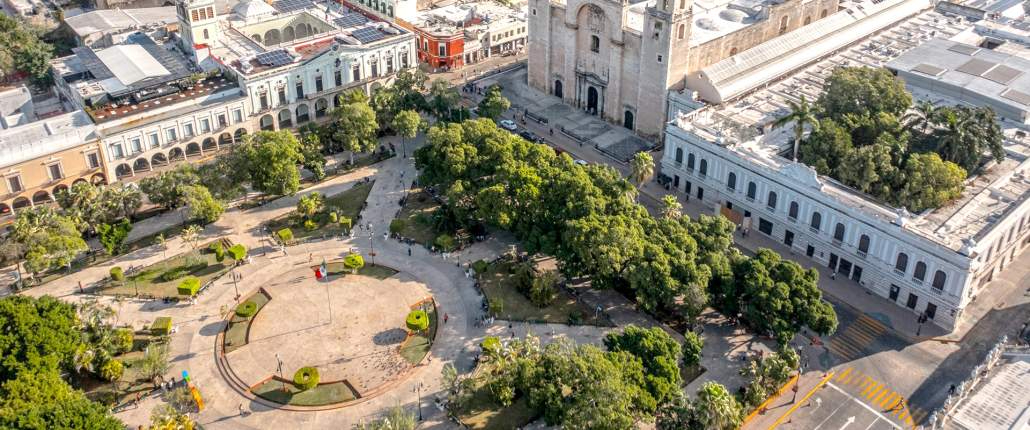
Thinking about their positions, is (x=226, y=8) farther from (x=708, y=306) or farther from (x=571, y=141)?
(x=708, y=306)

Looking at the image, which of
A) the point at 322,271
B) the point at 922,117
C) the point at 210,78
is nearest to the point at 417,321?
the point at 322,271

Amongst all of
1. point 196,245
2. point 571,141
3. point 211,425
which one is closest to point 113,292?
point 196,245

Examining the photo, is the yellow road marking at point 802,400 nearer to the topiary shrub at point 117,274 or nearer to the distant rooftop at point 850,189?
the distant rooftop at point 850,189

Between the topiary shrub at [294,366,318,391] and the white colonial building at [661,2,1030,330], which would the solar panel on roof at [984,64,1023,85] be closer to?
the white colonial building at [661,2,1030,330]

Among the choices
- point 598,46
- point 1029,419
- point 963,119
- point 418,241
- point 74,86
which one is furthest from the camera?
point 598,46

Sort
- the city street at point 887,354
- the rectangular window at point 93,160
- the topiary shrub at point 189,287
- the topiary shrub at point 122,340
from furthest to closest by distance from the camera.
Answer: the rectangular window at point 93,160 → the topiary shrub at point 189,287 → the topiary shrub at point 122,340 → the city street at point 887,354

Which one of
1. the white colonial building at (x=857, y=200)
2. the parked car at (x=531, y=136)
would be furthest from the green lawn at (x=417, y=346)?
the parked car at (x=531, y=136)

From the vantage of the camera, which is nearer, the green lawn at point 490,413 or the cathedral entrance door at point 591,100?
the green lawn at point 490,413
